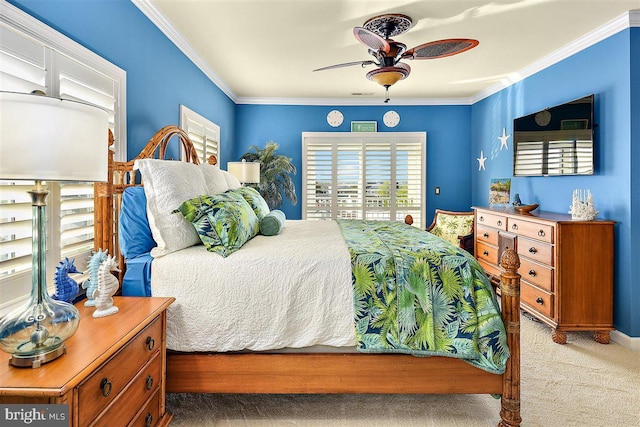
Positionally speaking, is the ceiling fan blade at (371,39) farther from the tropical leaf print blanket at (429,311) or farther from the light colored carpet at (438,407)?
the light colored carpet at (438,407)

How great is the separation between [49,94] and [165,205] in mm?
772

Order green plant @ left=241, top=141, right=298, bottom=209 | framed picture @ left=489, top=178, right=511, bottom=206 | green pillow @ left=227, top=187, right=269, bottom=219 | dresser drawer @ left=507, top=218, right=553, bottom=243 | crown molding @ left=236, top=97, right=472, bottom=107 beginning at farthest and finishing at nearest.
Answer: crown molding @ left=236, top=97, right=472, bottom=107, green plant @ left=241, top=141, right=298, bottom=209, framed picture @ left=489, top=178, right=511, bottom=206, dresser drawer @ left=507, top=218, right=553, bottom=243, green pillow @ left=227, top=187, right=269, bottom=219

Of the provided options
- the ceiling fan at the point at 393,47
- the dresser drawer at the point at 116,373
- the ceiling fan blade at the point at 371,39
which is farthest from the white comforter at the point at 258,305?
the ceiling fan at the point at 393,47

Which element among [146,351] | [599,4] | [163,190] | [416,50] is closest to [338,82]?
[416,50]

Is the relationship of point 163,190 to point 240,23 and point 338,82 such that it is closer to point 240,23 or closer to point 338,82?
point 240,23

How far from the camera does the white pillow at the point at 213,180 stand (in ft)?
8.10

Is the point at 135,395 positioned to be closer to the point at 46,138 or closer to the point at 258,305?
the point at 258,305

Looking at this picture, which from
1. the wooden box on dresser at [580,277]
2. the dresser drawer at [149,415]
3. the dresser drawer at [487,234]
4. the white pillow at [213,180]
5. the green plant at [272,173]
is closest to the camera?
the dresser drawer at [149,415]

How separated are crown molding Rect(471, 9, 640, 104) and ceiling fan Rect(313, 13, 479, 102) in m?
1.43

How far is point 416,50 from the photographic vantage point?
2.54m

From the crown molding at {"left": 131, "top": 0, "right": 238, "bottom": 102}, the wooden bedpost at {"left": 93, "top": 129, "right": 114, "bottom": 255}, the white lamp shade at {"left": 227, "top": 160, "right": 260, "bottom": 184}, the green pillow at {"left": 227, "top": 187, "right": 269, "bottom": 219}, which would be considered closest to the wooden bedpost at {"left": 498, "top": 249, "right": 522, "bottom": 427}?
the green pillow at {"left": 227, "top": 187, "right": 269, "bottom": 219}

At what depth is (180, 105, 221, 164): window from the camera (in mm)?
3426

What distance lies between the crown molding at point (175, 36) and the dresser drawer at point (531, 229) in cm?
362

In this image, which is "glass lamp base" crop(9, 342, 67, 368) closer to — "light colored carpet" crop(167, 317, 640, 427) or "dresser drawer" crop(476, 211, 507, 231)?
"light colored carpet" crop(167, 317, 640, 427)
